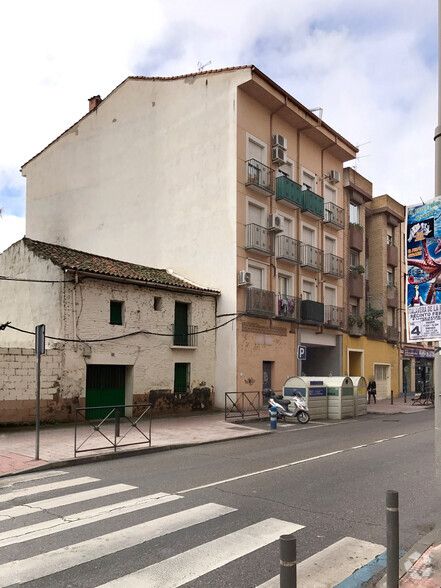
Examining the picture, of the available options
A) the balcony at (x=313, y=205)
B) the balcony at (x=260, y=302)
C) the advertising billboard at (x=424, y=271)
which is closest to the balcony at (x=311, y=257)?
the balcony at (x=313, y=205)

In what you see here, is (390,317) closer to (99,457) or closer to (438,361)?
(99,457)

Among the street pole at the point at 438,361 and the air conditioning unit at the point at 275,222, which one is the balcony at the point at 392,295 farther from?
the street pole at the point at 438,361

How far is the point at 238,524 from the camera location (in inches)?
238

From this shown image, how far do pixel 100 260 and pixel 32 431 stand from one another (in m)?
7.47

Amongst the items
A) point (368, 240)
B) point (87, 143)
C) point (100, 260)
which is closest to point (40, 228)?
point (87, 143)

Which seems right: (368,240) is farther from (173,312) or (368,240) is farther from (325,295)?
(173,312)

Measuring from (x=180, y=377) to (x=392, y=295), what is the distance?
67.2ft

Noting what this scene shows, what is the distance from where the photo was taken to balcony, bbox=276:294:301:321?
2420 cm

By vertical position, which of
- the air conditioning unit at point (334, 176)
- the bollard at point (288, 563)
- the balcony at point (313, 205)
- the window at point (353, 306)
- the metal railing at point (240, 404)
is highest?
the air conditioning unit at point (334, 176)

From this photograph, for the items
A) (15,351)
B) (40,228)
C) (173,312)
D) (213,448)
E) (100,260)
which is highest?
(40,228)

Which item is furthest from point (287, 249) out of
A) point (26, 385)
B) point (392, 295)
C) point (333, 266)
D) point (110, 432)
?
point (110, 432)

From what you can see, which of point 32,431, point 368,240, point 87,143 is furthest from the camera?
point 368,240

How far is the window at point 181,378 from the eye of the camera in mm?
19828

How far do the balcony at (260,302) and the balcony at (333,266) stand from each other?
5504mm
